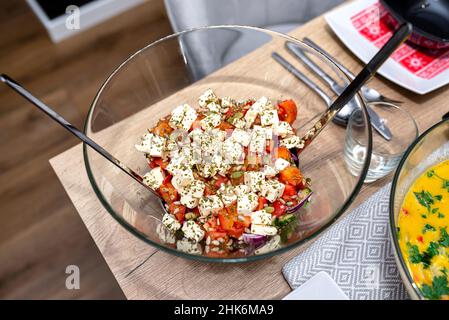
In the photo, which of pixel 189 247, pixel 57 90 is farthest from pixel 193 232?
pixel 57 90

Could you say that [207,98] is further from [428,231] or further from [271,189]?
[428,231]

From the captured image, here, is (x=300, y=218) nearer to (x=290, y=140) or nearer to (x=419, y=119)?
(x=290, y=140)

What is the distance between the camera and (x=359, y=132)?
989 mm

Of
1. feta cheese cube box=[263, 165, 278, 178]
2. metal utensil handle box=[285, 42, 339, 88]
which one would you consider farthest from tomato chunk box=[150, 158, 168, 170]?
metal utensil handle box=[285, 42, 339, 88]

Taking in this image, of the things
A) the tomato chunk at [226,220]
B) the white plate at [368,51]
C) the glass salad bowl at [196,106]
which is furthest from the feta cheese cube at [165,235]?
the white plate at [368,51]

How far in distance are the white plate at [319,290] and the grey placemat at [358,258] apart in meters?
0.02

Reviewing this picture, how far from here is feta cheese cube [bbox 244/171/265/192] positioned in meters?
0.94

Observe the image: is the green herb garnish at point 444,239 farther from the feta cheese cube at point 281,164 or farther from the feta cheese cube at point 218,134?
the feta cheese cube at point 218,134

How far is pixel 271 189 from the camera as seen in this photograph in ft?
3.04

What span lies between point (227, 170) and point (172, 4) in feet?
2.07

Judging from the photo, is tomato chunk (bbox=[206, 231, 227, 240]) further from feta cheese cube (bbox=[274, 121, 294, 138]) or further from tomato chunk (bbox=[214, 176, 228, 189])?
feta cheese cube (bbox=[274, 121, 294, 138])

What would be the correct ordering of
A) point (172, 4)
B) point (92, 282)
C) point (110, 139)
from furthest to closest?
point (92, 282) → point (172, 4) → point (110, 139)
